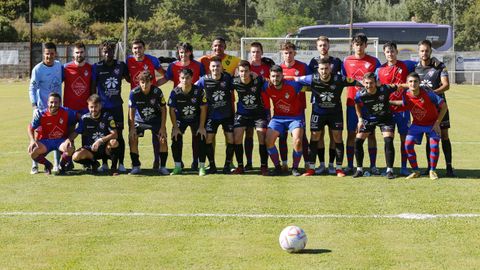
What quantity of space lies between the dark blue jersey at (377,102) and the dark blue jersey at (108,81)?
336 cm

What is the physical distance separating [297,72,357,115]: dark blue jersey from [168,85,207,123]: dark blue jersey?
1389mm

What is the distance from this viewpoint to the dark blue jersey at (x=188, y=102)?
11.2 metres

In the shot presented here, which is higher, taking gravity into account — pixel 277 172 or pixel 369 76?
pixel 369 76

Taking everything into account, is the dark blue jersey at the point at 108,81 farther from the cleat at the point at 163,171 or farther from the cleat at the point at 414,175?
the cleat at the point at 414,175

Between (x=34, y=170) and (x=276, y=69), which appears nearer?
(x=276, y=69)

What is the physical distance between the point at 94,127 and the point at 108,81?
0.71 meters

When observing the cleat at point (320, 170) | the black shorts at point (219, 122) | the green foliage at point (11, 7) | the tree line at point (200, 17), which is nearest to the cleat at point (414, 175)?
the cleat at point (320, 170)

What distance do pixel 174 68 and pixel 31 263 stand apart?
18.9ft

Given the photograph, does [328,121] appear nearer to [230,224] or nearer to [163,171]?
[163,171]

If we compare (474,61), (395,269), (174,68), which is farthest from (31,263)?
(474,61)

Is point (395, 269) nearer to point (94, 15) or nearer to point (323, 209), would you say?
point (323, 209)

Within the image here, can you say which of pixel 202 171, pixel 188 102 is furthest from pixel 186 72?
pixel 202 171

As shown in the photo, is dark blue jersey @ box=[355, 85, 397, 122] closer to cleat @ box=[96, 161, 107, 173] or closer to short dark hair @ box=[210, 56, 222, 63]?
short dark hair @ box=[210, 56, 222, 63]

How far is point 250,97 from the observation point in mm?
11125
